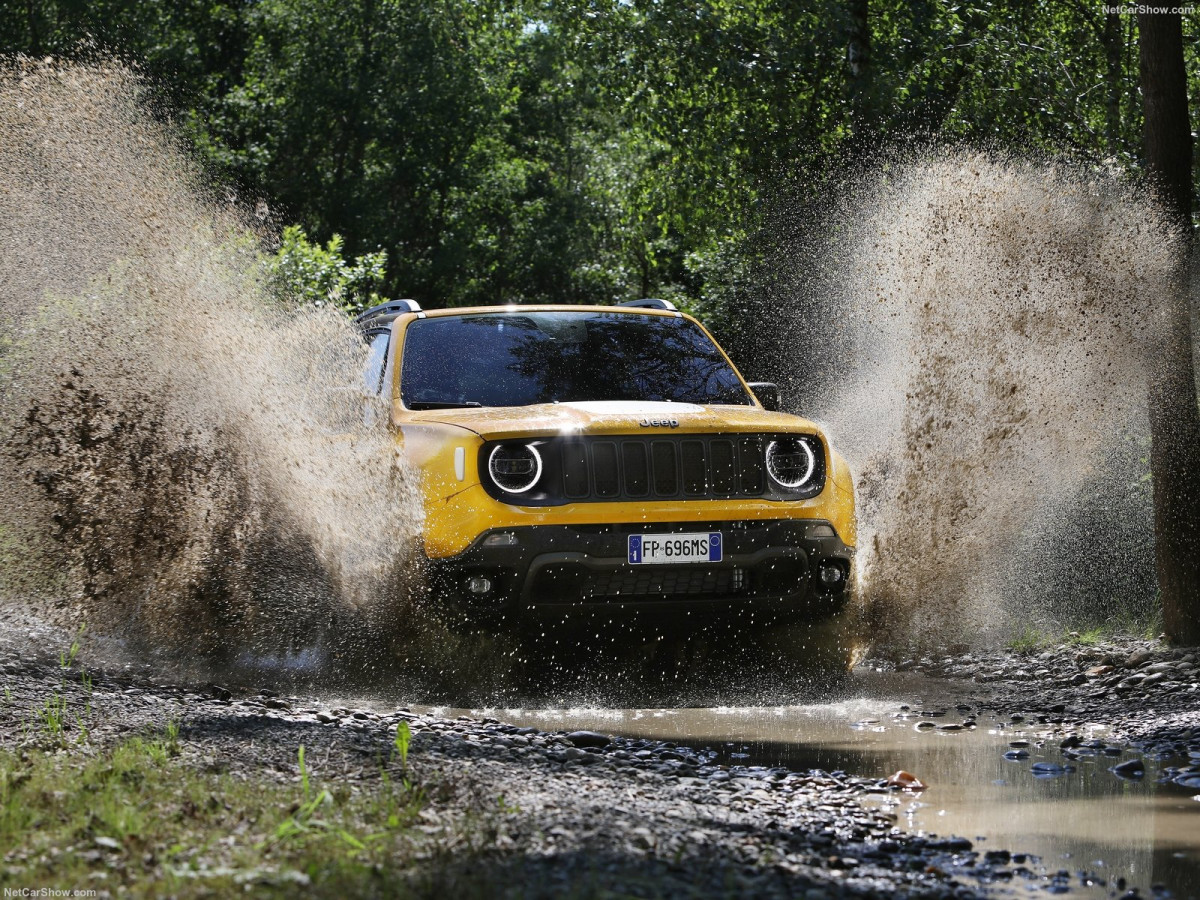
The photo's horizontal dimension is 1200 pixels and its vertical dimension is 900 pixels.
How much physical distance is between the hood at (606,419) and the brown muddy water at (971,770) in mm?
Answer: 1306

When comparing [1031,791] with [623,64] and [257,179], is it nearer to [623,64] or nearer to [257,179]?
[623,64]

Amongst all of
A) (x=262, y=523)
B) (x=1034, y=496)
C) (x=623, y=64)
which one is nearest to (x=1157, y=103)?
(x=1034, y=496)

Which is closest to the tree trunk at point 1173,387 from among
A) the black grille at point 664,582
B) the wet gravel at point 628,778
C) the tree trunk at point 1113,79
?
the wet gravel at point 628,778

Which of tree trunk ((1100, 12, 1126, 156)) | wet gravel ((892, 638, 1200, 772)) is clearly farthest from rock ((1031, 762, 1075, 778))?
tree trunk ((1100, 12, 1126, 156))

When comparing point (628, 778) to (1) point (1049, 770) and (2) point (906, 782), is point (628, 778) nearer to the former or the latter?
(2) point (906, 782)

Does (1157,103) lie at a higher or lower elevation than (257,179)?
lower

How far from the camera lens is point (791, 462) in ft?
22.8

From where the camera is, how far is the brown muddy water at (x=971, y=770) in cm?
420

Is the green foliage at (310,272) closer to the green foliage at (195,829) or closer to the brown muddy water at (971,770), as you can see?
the brown muddy water at (971,770)

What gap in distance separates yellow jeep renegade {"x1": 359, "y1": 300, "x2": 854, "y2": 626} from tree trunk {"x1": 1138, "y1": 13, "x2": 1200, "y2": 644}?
2.15 metres

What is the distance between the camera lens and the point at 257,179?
1369 inches

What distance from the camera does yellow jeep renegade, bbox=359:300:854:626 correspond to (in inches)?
253

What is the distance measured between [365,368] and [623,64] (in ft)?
29.1

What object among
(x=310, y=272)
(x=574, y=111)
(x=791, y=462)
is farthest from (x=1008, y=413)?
(x=574, y=111)
